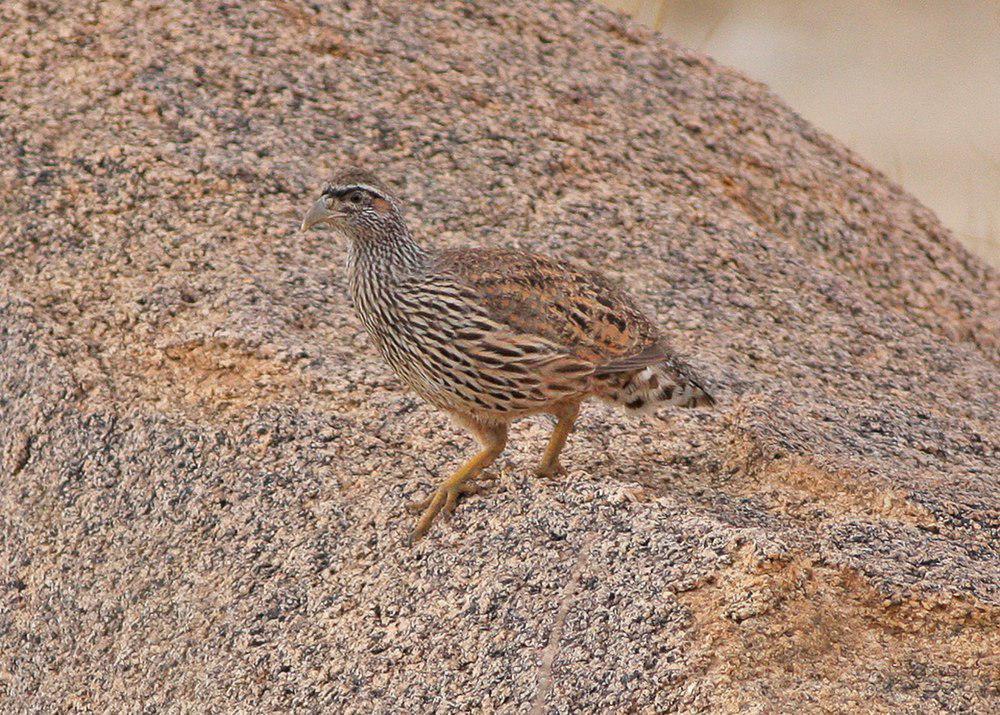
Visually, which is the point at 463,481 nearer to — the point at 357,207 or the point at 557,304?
the point at 557,304

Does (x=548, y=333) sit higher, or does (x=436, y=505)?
(x=548, y=333)

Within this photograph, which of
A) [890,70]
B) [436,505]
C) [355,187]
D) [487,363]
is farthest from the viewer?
[890,70]

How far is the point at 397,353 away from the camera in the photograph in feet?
19.4

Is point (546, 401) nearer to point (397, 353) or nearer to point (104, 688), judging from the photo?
point (397, 353)

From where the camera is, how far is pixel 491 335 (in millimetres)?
5758

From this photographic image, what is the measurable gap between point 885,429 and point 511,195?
7.02 ft

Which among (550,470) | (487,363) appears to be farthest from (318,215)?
(550,470)

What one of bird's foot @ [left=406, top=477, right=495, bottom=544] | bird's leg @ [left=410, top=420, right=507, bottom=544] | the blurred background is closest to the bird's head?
bird's leg @ [left=410, top=420, right=507, bottom=544]

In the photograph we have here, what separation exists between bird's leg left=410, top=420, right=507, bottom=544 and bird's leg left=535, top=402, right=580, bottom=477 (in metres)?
0.19

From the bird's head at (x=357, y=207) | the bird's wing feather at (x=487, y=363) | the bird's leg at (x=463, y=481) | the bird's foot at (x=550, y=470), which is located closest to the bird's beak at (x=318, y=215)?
the bird's head at (x=357, y=207)

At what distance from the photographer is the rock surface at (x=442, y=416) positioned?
16.8ft

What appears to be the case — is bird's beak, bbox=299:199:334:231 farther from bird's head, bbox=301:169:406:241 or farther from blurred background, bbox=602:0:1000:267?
blurred background, bbox=602:0:1000:267

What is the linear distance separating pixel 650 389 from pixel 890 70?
15.3 metres

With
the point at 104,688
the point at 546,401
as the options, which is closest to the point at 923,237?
the point at 546,401
